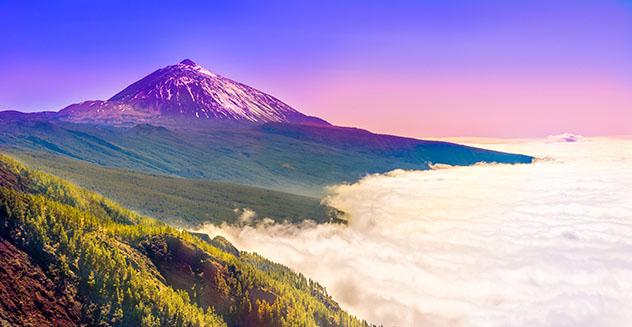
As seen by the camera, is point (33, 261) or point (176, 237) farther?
point (176, 237)

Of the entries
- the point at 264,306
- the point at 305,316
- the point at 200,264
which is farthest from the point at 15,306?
the point at 305,316

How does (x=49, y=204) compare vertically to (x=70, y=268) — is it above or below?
above

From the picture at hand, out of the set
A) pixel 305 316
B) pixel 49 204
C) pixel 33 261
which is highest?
pixel 49 204

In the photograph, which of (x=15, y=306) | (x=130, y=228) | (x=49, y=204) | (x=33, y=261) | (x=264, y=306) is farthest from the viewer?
(x=130, y=228)

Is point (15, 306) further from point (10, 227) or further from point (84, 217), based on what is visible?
point (84, 217)

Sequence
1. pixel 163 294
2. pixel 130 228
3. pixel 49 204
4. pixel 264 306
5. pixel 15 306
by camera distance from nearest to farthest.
Answer: pixel 15 306, pixel 163 294, pixel 49 204, pixel 264 306, pixel 130 228

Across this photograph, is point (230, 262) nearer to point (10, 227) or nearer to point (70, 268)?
point (70, 268)

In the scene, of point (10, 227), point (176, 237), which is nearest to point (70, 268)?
point (10, 227)
